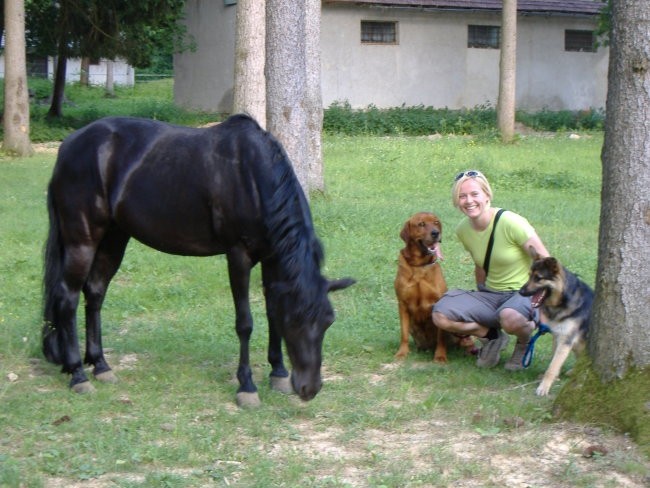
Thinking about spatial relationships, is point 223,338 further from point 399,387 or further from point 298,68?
point 298,68

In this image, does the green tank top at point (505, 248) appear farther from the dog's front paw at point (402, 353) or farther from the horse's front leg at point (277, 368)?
the horse's front leg at point (277, 368)

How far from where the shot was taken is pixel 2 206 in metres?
14.1

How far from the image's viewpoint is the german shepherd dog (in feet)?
20.8

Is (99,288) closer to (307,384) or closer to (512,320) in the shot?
(307,384)

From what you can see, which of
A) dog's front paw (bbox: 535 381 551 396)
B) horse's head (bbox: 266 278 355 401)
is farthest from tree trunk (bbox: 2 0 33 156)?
dog's front paw (bbox: 535 381 551 396)

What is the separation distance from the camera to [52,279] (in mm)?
6965

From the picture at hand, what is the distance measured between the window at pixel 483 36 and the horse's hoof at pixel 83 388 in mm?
26178

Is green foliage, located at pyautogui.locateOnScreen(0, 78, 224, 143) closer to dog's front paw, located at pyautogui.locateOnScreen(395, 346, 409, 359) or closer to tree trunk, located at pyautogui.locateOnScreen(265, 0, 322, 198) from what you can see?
tree trunk, located at pyautogui.locateOnScreen(265, 0, 322, 198)

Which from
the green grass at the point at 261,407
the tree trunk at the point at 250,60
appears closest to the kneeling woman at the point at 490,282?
the green grass at the point at 261,407

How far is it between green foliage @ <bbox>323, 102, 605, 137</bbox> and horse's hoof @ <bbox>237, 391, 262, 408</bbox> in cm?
1963

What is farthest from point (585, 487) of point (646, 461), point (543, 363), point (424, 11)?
point (424, 11)

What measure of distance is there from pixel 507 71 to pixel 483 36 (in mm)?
8356

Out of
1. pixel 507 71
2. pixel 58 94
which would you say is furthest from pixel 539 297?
pixel 58 94

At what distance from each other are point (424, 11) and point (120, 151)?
24421 millimetres
